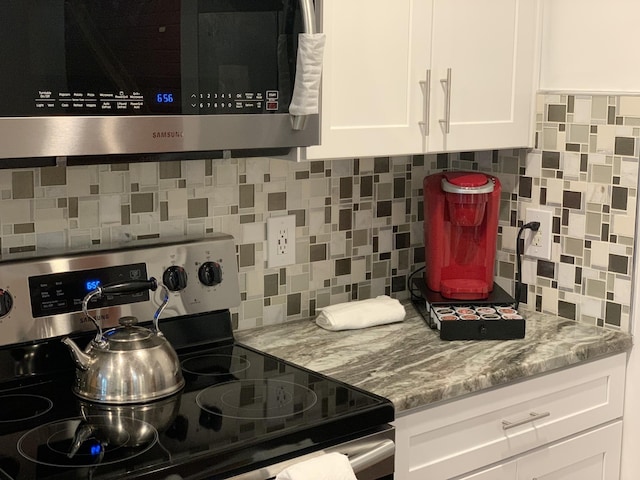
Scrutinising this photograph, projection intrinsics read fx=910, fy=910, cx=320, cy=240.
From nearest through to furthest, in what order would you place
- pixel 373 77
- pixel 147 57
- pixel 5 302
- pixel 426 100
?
pixel 147 57, pixel 5 302, pixel 373 77, pixel 426 100

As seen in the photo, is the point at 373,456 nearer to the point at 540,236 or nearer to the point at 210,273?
the point at 210,273

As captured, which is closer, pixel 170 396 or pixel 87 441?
pixel 87 441

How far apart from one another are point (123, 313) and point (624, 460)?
1354 mm

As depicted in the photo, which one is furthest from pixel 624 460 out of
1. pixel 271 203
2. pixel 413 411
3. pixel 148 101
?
pixel 148 101

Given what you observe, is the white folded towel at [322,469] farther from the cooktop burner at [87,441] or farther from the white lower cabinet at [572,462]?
the white lower cabinet at [572,462]

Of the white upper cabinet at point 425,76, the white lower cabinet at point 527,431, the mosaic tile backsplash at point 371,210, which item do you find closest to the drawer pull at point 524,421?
the white lower cabinet at point 527,431

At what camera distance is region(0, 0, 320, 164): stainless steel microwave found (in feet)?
5.11

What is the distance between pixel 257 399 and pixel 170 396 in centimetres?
17

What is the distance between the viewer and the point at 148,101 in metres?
1.70

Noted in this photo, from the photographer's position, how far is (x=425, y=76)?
2.14m

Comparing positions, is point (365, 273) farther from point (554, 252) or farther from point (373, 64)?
point (373, 64)

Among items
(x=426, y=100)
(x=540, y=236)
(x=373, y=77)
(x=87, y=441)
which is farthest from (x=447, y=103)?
(x=87, y=441)

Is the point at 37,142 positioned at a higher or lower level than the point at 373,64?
lower

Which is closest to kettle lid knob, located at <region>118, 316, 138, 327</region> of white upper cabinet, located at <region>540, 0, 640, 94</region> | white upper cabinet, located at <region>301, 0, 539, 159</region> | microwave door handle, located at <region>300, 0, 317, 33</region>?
white upper cabinet, located at <region>301, 0, 539, 159</region>
